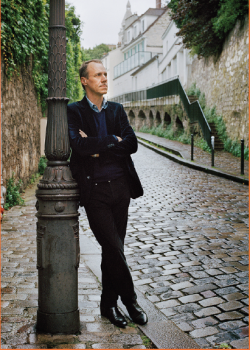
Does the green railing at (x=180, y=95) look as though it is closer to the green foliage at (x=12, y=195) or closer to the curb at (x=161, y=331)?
the green foliage at (x=12, y=195)

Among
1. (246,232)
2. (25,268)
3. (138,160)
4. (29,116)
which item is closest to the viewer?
(25,268)

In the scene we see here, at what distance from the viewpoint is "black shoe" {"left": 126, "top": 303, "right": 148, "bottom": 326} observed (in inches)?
131

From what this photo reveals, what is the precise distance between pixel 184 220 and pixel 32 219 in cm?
257

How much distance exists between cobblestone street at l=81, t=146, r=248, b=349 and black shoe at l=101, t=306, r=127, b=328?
0.46 meters

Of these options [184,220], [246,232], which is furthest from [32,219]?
[246,232]

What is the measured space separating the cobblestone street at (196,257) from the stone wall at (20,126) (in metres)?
1.92

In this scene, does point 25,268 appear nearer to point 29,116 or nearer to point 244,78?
point 29,116

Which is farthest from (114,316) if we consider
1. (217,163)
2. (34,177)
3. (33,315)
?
(217,163)

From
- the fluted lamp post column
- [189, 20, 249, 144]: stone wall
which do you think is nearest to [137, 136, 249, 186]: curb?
[189, 20, 249, 144]: stone wall

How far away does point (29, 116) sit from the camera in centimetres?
1059

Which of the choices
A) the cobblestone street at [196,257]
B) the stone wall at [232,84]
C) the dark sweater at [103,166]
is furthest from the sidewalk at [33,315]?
the stone wall at [232,84]

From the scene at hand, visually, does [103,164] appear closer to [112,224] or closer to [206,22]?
[112,224]

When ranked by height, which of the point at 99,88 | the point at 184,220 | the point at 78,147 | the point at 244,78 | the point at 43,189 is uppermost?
the point at 244,78

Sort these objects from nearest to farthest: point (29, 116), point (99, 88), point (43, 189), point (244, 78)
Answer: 1. point (43, 189)
2. point (99, 88)
3. point (29, 116)
4. point (244, 78)
